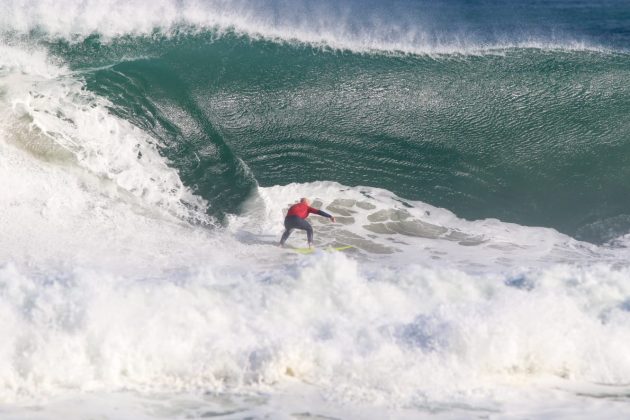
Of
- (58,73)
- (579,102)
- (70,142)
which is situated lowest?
(70,142)

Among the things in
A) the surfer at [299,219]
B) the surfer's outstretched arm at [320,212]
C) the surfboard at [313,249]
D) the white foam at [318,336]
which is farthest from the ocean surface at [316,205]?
the surfer's outstretched arm at [320,212]

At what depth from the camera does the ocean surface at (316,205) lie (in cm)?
809

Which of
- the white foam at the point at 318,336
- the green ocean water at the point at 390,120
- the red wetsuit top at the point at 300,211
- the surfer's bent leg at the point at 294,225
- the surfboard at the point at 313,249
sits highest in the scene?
the green ocean water at the point at 390,120

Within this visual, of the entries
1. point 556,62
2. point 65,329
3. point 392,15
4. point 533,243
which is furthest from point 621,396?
point 392,15

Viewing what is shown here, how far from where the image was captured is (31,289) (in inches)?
355

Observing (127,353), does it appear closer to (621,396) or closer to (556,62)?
(621,396)

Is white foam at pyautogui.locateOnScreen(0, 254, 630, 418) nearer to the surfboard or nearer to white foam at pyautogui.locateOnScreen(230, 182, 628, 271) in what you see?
the surfboard

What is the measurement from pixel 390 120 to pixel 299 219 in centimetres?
358

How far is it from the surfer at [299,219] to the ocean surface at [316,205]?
34 cm

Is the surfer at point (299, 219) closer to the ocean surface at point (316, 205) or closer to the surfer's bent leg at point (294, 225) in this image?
the surfer's bent leg at point (294, 225)

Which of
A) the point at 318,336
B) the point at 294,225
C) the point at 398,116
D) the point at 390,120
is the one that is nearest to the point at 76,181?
the point at 294,225

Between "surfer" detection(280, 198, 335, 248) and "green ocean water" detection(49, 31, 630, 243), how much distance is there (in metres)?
1.28

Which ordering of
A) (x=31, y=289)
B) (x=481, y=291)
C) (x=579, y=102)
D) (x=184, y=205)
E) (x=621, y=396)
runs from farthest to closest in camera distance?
(x=579, y=102) → (x=184, y=205) → (x=481, y=291) → (x=31, y=289) → (x=621, y=396)

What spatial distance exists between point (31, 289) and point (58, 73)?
19.6ft
